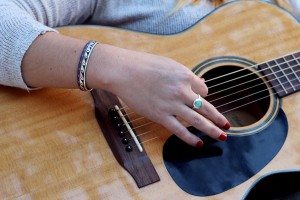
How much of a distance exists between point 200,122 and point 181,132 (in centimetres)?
4

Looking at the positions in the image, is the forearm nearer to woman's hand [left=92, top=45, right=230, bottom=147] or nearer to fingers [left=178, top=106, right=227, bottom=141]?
woman's hand [left=92, top=45, right=230, bottom=147]

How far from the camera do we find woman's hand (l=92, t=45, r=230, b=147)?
3.16ft

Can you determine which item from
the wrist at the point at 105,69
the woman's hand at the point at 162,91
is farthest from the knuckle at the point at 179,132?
the wrist at the point at 105,69

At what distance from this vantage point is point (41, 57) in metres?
0.99

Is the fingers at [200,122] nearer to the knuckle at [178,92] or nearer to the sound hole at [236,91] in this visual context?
the knuckle at [178,92]

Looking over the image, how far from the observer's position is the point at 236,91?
3.75 ft

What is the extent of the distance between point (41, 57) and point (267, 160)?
1.64 feet

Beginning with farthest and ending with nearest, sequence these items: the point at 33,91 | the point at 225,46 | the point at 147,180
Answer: the point at 225,46, the point at 33,91, the point at 147,180

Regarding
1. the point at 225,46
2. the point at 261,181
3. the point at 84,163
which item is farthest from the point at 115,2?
the point at 261,181

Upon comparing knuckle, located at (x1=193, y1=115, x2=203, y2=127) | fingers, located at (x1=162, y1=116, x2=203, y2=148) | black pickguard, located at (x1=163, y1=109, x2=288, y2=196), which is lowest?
black pickguard, located at (x1=163, y1=109, x2=288, y2=196)

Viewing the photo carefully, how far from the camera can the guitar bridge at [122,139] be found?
93 cm

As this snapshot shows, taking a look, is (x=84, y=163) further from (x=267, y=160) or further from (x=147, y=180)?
(x=267, y=160)

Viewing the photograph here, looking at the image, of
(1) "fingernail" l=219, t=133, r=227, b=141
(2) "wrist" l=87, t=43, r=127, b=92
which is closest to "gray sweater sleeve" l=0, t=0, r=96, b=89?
(2) "wrist" l=87, t=43, r=127, b=92

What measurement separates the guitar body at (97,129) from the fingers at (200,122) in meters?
0.07
